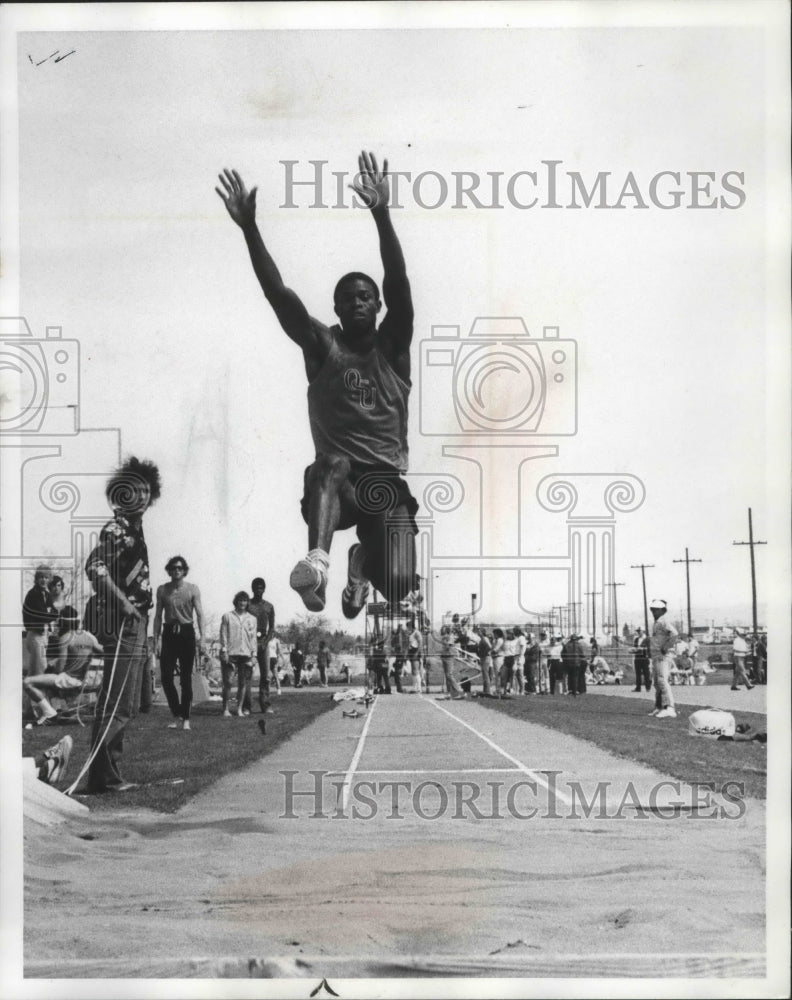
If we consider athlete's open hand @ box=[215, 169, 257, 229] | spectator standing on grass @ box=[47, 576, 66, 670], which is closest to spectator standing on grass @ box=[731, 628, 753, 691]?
athlete's open hand @ box=[215, 169, 257, 229]

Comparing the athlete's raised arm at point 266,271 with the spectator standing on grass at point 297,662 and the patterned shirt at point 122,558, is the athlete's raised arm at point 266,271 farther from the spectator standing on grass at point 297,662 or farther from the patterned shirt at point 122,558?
the spectator standing on grass at point 297,662

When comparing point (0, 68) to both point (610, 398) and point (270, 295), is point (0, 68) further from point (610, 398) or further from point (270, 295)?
point (610, 398)

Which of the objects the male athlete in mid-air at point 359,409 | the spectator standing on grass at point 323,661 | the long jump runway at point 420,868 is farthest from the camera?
the male athlete in mid-air at point 359,409

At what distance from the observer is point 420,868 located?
595 cm

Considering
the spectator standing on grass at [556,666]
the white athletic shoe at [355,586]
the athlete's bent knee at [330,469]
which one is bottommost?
the spectator standing on grass at [556,666]

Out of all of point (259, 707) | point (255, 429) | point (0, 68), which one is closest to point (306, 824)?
point (259, 707)

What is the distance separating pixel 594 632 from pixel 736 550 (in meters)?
0.81

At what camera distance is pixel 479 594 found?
6051 mm

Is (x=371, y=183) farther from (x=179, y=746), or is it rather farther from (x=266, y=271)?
(x=179, y=746)

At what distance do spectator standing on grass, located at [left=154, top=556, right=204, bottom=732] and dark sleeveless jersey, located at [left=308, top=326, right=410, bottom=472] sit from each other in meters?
0.94

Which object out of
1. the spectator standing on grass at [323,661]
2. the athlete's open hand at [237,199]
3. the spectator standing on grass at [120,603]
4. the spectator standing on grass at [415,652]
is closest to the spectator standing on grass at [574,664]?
the spectator standing on grass at [415,652]

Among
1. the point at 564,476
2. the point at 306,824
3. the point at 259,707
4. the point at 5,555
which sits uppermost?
the point at 564,476

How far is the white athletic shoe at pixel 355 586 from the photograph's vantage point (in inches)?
239

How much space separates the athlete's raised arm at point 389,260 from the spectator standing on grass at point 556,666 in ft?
5.42
